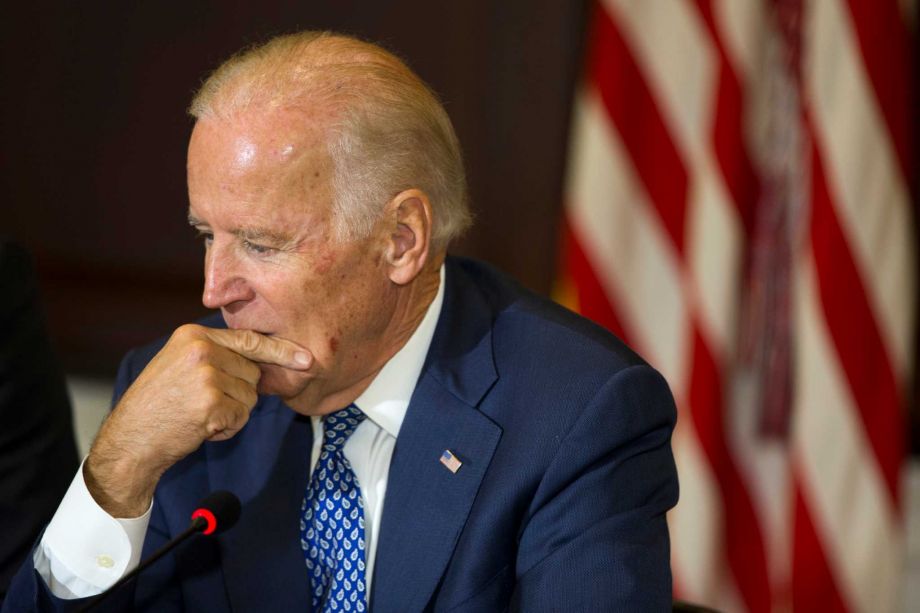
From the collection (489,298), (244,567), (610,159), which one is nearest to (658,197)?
(610,159)

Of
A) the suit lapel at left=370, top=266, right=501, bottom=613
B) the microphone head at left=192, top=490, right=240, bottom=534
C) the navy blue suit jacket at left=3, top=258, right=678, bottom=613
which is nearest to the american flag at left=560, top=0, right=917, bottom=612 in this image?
the navy blue suit jacket at left=3, top=258, right=678, bottom=613

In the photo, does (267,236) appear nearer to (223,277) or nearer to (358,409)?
(223,277)

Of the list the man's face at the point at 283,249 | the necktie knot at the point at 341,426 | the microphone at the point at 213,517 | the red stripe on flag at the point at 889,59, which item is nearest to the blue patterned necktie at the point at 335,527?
the necktie knot at the point at 341,426

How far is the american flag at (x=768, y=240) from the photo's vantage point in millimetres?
2994

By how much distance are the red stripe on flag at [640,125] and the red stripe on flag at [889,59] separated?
517 mm

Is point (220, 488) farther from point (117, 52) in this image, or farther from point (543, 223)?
point (117, 52)

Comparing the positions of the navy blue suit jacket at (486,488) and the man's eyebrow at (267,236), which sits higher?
the man's eyebrow at (267,236)

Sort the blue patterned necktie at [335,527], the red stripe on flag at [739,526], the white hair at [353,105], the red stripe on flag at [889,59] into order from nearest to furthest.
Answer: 1. the white hair at [353,105]
2. the blue patterned necktie at [335,527]
3. the red stripe on flag at [889,59]
4. the red stripe on flag at [739,526]

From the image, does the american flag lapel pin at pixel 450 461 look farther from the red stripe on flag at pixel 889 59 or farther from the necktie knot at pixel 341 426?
the red stripe on flag at pixel 889 59

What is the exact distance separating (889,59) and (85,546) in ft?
7.27

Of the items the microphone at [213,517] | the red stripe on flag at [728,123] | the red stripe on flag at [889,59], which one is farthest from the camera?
the red stripe on flag at [728,123]

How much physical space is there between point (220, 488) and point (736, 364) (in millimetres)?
1887

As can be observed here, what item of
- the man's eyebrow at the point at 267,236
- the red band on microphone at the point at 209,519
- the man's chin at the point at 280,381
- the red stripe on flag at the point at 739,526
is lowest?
the red stripe on flag at the point at 739,526

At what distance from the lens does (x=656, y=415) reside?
178 cm
